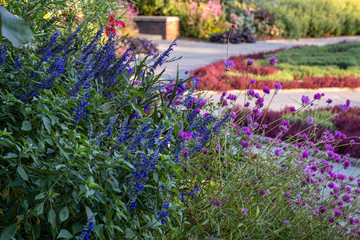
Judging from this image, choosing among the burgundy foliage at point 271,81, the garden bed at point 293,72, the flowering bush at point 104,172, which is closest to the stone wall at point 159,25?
the garden bed at point 293,72

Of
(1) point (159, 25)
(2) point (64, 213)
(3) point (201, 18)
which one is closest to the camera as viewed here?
(2) point (64, 213)

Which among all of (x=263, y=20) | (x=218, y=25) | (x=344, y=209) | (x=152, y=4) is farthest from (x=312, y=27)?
(x=344, y=209)

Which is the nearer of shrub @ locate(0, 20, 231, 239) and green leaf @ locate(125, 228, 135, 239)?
shrub @ locate(0, 20, 231, 239)

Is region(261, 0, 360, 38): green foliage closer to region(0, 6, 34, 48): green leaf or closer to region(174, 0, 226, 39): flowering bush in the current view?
region(174, 0, 226, 39): flowering bush

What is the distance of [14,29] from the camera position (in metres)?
1.47

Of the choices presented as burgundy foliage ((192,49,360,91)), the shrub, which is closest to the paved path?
burgundy foliage ((192,49,360,91))

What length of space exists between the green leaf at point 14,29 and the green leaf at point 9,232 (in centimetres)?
59

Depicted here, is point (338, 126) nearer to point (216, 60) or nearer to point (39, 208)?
point (39, 208)

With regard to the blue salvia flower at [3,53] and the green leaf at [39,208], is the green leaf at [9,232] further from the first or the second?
the blue salvia flower at [3,53]

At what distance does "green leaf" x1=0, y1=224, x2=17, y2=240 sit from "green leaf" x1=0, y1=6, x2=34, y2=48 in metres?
0.59

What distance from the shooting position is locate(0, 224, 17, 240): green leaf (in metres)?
1.55

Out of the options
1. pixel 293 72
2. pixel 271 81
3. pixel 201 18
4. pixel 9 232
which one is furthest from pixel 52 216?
pixel 201 18

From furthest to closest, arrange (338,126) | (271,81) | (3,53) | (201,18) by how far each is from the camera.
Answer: (201,18)
(271,81)
(338,126)
(3,53)

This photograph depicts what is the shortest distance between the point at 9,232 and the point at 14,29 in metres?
0.65
